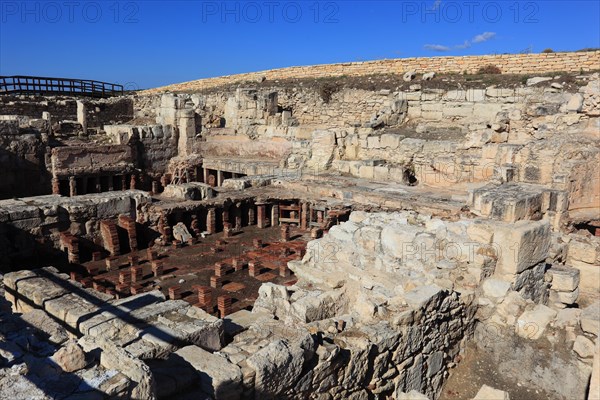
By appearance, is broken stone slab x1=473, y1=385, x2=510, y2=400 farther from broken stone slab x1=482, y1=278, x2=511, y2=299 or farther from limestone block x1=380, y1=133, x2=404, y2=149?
limestone block x1=380, y1=133, x2=404, y2=149

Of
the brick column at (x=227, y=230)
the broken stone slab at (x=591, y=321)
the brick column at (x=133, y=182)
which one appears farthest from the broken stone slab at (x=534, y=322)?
the brick column at (x=133, y=182)

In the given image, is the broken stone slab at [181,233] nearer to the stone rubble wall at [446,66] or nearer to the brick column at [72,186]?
the brick column at [72,186]

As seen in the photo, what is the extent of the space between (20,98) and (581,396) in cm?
2498

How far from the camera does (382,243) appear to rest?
7.25m

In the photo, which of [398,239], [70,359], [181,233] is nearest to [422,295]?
[398,239]

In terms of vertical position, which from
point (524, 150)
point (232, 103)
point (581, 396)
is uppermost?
point (232, 103)

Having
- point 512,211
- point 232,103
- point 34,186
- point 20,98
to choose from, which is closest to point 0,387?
point 512,211

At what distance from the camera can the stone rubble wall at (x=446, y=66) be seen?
748 inches

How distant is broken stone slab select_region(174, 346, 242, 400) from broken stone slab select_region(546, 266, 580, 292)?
5.20 metres

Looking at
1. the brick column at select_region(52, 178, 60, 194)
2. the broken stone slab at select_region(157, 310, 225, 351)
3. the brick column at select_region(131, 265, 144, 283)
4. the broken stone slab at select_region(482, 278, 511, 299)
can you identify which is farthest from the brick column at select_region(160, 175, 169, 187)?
the broken stone slab at select_region(482, 278, 511, 299)

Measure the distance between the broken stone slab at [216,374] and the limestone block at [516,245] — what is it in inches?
159

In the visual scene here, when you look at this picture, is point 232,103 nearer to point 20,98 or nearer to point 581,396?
point 20,98

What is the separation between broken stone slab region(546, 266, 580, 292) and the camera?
7.06m

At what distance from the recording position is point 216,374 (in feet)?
13.0
